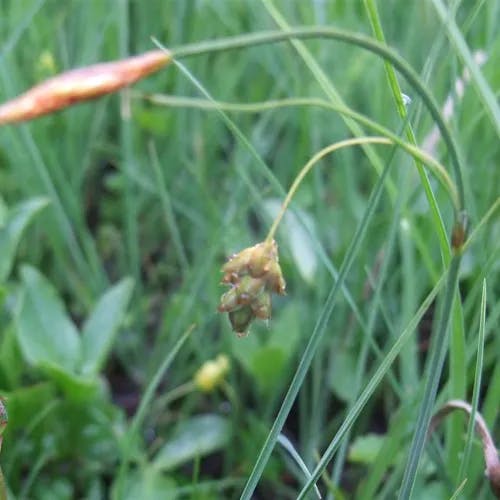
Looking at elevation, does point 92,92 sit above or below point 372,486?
above

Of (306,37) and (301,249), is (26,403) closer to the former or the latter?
(301,249)

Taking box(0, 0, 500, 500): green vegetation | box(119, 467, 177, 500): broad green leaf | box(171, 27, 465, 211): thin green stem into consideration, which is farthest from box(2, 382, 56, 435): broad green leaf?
box(171, 27, 465, 211): thin green stem

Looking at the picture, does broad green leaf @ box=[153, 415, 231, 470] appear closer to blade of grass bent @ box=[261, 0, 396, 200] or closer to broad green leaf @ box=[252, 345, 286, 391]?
broad green leaf @ box=[252, 345, 286, 391]

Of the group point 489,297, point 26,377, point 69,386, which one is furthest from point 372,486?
point 26,377

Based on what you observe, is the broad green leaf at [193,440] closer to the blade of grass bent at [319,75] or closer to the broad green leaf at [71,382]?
the broad green leaf at [71,382]

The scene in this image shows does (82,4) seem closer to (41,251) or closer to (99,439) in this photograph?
(41,251)

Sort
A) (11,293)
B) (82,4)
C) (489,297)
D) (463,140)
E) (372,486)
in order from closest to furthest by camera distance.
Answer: (372,486) < (489,297) < (463,140) < (11,293) < (82,4)

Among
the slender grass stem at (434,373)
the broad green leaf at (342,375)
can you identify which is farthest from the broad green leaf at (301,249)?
the slender grass stem at (434,373)
